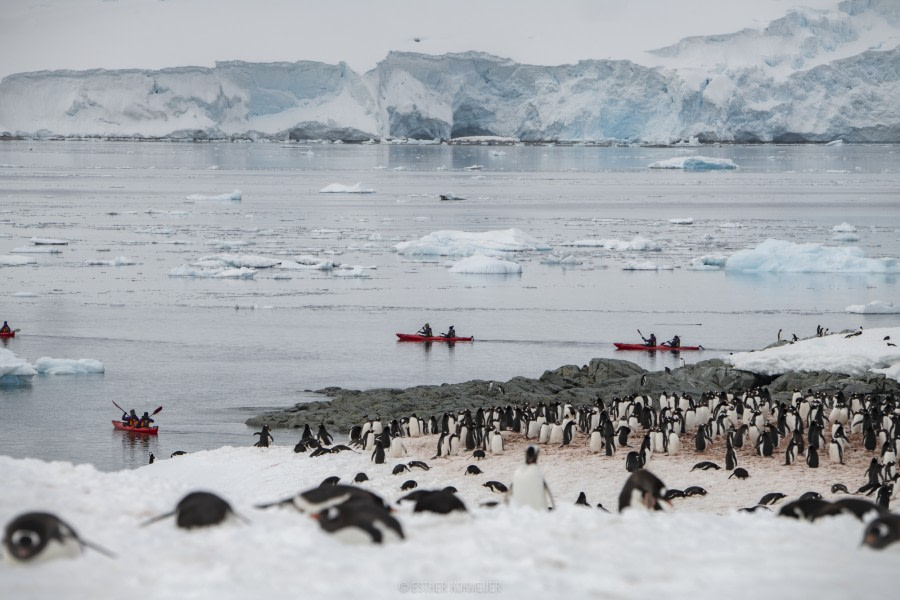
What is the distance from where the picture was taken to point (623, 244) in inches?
1663

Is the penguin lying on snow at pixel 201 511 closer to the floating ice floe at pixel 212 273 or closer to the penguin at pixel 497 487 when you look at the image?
the penguin at pixel 497 487

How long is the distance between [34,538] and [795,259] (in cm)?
3430

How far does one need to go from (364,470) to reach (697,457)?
141 inches

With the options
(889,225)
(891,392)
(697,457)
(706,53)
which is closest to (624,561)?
(697,457)

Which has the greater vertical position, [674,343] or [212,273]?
[212,273]

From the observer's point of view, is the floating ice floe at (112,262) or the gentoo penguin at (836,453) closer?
the gentoo penguin at (836,453)

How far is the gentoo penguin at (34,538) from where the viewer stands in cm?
501

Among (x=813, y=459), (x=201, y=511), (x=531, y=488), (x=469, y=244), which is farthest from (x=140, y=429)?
(x=469, y=244)

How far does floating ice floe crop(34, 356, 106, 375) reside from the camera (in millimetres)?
21562

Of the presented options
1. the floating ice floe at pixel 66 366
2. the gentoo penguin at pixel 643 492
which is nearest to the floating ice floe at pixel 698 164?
the floating ice floe at pixel 66 366

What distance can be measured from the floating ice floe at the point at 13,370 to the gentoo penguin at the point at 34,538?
54.5ft

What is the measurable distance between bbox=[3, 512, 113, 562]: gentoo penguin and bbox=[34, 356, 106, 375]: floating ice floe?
17.2m

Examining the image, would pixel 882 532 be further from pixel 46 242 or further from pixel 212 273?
pixel 46 242

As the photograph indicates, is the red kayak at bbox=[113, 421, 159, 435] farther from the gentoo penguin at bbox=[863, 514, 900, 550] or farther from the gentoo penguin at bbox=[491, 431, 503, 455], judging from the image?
the gentoo penguin at bbox=[863, 514, 900, 550]
